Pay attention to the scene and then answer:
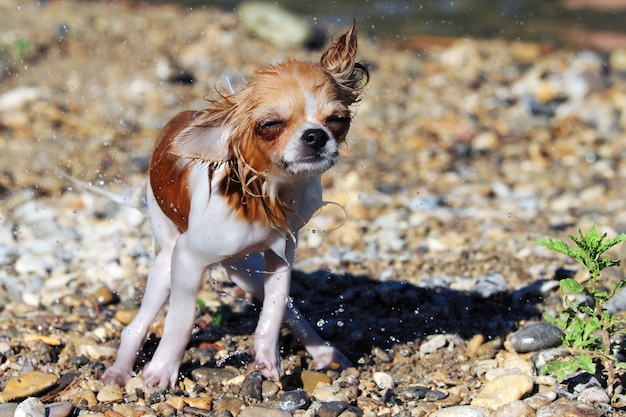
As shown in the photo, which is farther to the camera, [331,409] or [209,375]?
[209,375]

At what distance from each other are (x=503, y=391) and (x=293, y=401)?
107 cm

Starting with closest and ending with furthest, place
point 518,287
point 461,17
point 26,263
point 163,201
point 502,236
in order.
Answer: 1. point 163,201
2. point 518,287
3. point 26,263
4. point 502,236
5. point 461,17

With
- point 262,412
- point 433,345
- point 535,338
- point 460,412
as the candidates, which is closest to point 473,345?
point 433,345

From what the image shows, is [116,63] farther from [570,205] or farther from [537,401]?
[537,401]

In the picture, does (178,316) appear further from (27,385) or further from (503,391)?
(503,391)

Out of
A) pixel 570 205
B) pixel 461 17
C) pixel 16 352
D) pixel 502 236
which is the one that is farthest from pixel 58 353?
pixel 461 17

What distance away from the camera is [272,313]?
5.12 m

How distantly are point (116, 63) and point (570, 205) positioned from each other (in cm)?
588

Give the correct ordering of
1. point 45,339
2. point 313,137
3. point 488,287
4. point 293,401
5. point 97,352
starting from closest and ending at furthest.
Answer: point 313,137
point 293,401
point 97,352
point 45,339
point 488,287

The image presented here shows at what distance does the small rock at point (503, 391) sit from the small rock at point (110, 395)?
1.84 metres

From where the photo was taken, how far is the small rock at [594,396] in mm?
4660

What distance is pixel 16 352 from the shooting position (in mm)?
5613

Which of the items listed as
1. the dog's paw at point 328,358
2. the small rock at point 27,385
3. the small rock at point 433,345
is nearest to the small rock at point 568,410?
the small rock at point 433,345

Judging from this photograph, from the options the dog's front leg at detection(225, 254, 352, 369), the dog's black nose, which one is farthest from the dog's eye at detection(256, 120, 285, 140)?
the dog's front leg at detection(225, 254, 352, 369)
